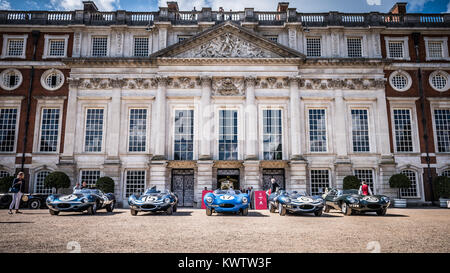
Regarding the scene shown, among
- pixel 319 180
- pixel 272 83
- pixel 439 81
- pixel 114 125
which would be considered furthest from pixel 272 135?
pixel 439 81

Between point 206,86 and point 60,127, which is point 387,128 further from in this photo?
point 60,127

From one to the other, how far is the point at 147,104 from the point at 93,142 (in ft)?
18.6

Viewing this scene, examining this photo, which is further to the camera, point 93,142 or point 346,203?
point 93,142

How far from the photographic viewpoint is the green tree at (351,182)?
79.4 ft

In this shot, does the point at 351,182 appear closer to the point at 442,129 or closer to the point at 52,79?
the point at 442,129

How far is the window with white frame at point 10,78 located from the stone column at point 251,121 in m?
20.2

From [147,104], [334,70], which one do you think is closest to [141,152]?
[147,104]

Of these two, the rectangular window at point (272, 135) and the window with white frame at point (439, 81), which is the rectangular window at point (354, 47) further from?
the rectangular window at point (272, 135)

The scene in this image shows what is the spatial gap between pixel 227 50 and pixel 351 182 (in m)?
15.1

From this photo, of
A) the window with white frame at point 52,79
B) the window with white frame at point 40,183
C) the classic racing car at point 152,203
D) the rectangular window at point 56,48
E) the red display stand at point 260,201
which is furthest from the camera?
the rectangular window at point 56,48

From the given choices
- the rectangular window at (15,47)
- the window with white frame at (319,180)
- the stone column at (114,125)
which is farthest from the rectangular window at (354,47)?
the rectangular window at (15,47)

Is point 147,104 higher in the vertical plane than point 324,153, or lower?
higher

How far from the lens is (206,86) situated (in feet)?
86.1

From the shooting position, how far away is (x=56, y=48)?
91.2ft
